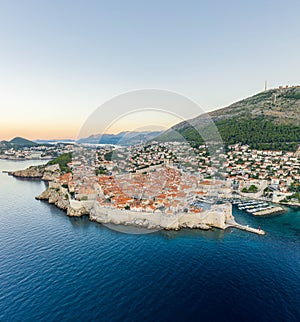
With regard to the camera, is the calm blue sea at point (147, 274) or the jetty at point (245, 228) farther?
the jetty at point (245, 228)

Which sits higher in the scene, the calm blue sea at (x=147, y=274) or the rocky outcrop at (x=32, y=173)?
the rocky outcrop at (x=32, y=173)

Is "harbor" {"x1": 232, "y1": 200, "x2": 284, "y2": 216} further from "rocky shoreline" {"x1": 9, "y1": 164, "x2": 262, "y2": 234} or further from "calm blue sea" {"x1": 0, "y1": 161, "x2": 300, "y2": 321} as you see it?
"rocky shoreline" {"x1": 9, "y1": 164, "x2": 262, "y2": 234}

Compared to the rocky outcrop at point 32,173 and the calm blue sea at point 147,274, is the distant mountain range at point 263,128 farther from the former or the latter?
the calm blue sea at point 147,274

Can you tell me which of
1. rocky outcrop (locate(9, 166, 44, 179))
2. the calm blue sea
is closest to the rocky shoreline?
the calm blue sea

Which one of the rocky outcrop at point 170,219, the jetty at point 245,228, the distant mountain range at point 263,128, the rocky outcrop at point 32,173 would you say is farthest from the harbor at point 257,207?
the rocky outcrop at point 32,173

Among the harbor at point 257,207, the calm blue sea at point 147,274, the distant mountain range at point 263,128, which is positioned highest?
the distant mountain range at point 263,128

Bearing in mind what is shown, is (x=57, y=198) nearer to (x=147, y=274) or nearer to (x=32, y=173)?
(x=147, y=274)

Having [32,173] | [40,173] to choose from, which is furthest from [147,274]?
[32,173]

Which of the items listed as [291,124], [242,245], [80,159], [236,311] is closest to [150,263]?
[236,311]

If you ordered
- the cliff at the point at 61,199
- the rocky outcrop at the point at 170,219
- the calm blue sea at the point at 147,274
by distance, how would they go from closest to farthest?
1. the calm blue sea at the point at 147,274
2. the rocky outcrop at the point at 170,219
3. the cliff at the point at 61,199
